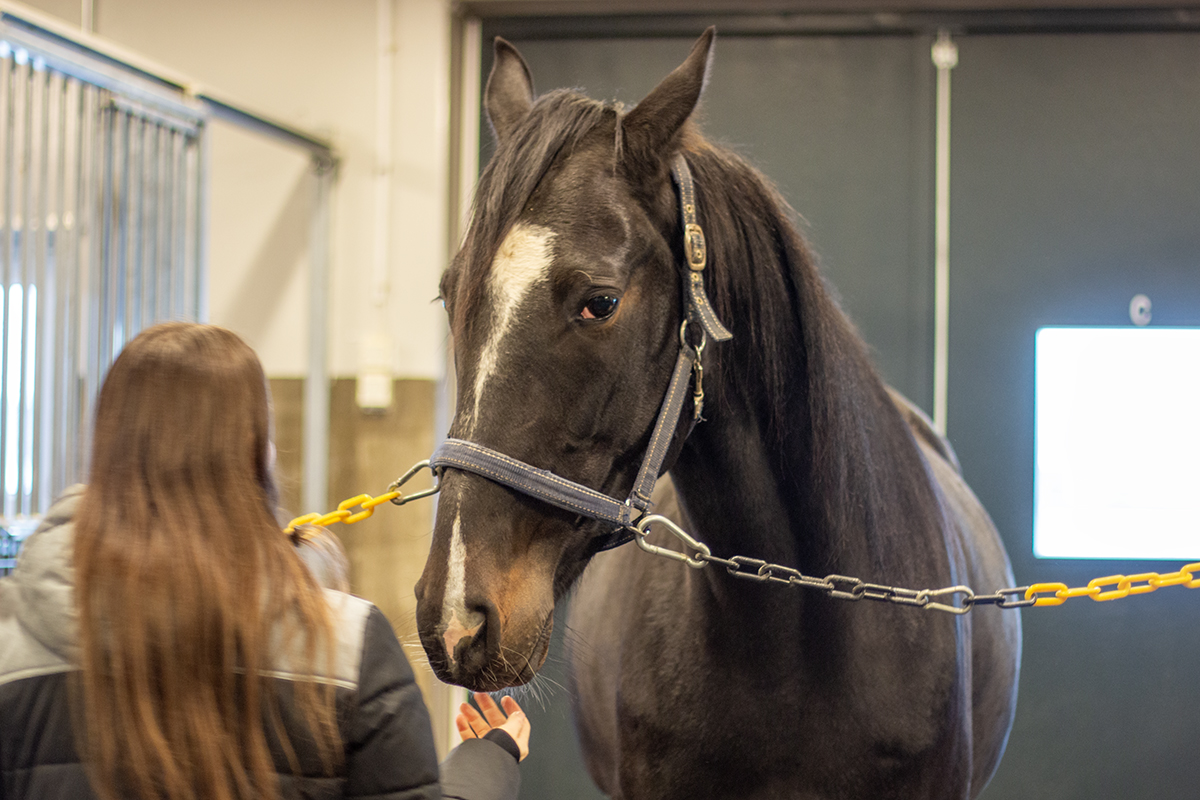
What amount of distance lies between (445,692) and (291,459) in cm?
102

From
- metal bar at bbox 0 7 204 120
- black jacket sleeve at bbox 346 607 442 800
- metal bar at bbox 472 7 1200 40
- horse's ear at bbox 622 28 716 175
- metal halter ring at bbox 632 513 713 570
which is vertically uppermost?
metal bar at bbox 472 7 1200 40

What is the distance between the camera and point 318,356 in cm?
329

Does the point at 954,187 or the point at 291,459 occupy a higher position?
the point at 954,187

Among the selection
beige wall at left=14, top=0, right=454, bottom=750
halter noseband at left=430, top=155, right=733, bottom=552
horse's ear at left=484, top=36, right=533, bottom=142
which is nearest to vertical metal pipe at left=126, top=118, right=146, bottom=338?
beige wall at left=14, top=0, right=454, bottom=750

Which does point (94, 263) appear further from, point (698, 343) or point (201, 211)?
point (698, 343)

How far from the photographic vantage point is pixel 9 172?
192cm

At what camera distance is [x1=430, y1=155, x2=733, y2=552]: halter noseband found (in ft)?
3.21

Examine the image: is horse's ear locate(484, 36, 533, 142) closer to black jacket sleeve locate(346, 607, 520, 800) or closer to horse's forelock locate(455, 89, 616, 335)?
horse's forelock locate(455, 89, 616, 335)

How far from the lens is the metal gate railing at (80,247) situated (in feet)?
6.46

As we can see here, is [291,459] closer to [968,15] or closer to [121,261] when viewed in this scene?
[121,261]

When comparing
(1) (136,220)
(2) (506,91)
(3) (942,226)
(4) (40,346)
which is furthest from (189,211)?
(3) (942,226)

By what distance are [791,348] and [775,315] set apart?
0.05 meters

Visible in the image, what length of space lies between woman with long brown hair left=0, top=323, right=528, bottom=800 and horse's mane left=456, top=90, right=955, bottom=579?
1.19 feet

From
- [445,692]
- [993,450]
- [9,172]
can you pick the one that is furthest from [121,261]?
[993,450]
